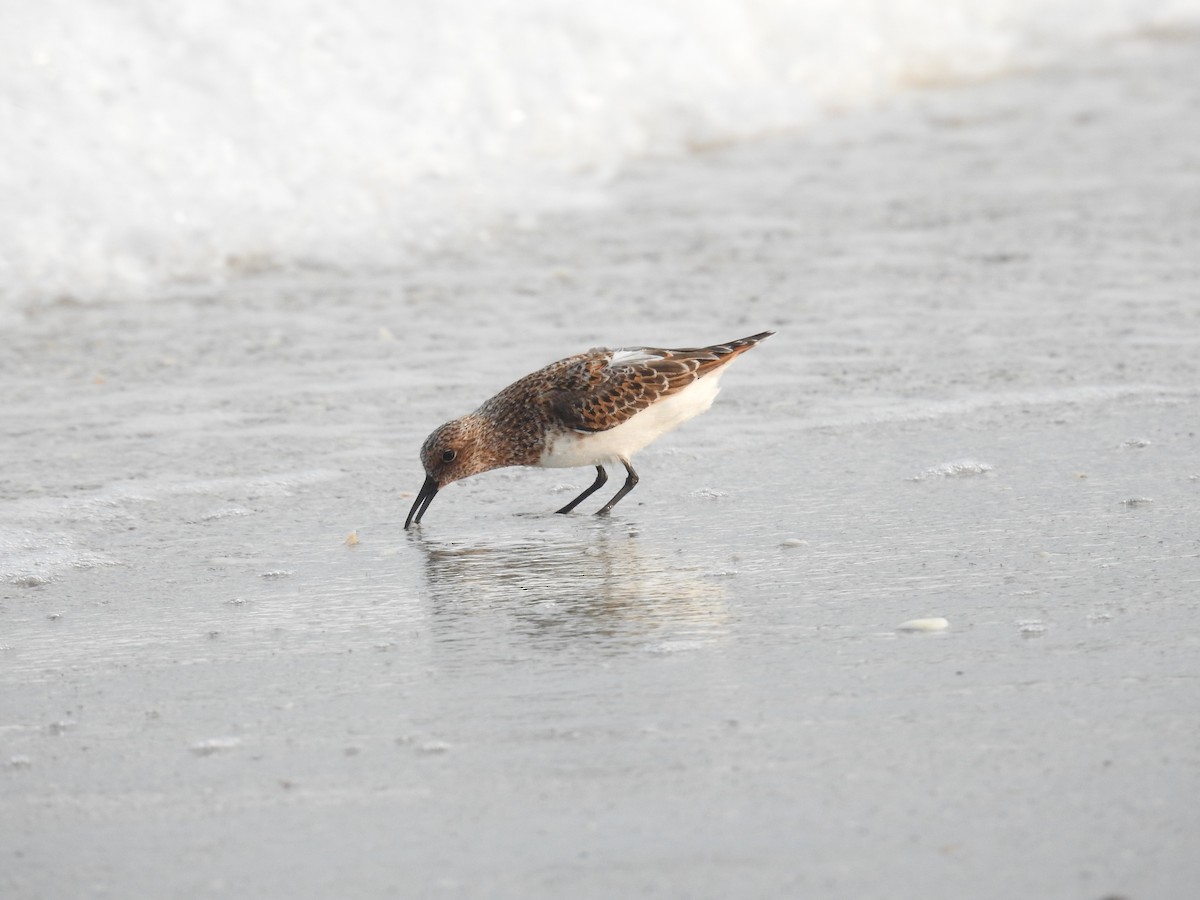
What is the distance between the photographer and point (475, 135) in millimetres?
10953

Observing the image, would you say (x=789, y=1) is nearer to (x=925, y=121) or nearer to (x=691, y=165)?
(x=925, y=121)

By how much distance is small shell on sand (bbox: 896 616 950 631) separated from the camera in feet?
13.0

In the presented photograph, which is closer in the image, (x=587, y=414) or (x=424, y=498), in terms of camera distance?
(x=424, y=498)

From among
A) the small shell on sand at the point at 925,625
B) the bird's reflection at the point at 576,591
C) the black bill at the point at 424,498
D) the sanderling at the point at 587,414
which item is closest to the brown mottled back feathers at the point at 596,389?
the sanderling at the point at 587,414

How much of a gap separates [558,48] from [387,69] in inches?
58.3

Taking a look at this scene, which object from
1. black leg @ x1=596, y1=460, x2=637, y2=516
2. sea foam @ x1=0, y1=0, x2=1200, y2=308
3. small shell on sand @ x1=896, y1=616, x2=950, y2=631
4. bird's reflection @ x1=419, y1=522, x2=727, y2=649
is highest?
sea foam @ x1=0, y1=0, x2=1200, y2=308

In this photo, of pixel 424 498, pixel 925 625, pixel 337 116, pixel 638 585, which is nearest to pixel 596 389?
pixel 424 498

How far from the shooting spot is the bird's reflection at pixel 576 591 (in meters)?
4.09

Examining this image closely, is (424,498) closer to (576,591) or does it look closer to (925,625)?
(576,591)

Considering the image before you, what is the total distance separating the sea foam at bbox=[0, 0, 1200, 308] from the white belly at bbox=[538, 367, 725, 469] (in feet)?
10.5

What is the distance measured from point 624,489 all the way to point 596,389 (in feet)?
1.09

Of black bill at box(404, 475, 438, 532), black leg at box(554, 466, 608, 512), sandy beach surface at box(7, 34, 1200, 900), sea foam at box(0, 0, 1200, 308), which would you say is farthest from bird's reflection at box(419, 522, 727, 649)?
sea foam at box(0, 0, 1200, 308)

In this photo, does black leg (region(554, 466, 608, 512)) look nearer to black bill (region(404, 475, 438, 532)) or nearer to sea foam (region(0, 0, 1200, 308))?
black bill (region(404, 475, 438, 532))

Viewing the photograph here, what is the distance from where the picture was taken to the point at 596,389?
5520 mm
